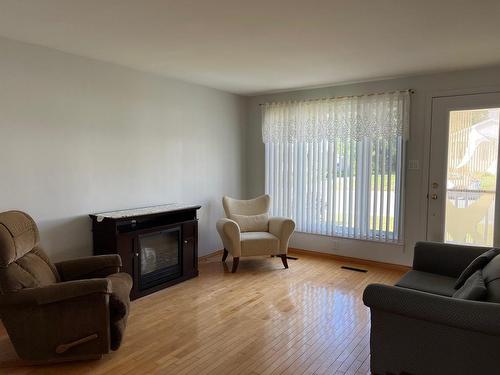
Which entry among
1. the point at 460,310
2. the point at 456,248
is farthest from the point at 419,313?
the point at 456,248

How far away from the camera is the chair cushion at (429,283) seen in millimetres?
2622

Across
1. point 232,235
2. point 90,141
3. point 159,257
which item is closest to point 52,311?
point 159,257

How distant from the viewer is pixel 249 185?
5.76 metres

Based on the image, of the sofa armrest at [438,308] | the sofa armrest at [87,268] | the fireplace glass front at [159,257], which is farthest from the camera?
the fireplace glass front at [159,257]

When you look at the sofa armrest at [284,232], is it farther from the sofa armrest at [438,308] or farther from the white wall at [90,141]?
the sofa armrest at [438,308]

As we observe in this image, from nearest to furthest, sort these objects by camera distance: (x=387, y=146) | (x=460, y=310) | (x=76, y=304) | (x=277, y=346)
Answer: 1. (x=460, y=310)
2. (x=76, y=304)
3. (x=277, y=346)
4. (x=387, y=146)

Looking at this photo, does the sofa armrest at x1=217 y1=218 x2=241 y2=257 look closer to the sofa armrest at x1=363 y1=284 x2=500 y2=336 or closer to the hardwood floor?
the hardwood floor

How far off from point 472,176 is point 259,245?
2510 millimetres

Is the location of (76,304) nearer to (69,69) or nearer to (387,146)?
(69,69)

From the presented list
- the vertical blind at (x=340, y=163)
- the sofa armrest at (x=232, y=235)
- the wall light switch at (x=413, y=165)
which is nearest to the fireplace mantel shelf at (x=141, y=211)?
the sofa armrest at (x=232, y=235)

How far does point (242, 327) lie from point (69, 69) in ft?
9.15

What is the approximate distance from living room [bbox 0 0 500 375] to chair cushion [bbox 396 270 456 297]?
22 millimetres

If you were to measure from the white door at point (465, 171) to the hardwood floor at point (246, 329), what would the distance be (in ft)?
2.96

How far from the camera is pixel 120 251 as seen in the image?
3.41 meters
